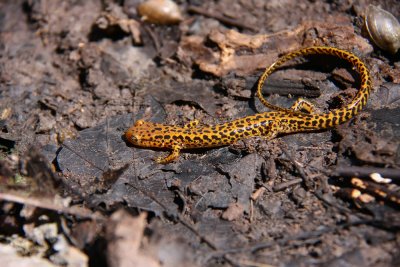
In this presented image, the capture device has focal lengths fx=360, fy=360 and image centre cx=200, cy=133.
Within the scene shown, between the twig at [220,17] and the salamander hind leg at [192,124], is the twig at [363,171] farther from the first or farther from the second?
the twig at [220,17]

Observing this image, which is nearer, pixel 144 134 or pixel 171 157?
pixel 171 157

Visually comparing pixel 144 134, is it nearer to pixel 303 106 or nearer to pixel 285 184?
pixel 285 184

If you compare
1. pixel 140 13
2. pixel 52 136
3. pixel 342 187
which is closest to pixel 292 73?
pixel 342 187

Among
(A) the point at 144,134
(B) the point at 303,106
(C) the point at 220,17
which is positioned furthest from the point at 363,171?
(C) the point at 220,17

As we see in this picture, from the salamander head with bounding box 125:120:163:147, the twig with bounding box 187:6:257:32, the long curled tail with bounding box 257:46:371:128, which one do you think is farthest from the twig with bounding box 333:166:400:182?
the twig with bounding box 187:6:257:32

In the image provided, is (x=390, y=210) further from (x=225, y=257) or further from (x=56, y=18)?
(x=56, y=18)

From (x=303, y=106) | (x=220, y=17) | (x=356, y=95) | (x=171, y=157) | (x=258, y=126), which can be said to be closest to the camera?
(x=356, y=95)
